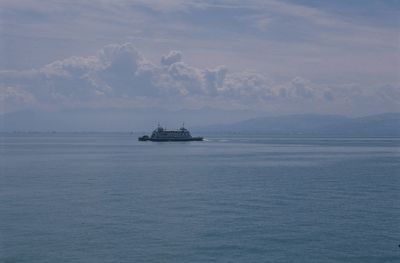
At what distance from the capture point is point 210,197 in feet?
180

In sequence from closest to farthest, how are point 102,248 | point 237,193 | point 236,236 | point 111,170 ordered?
point 102,248
point 236,236
point 237,193
point 111,170

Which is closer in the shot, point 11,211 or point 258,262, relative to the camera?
point 258,262

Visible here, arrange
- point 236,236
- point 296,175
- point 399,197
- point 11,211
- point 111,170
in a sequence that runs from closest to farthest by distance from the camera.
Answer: point 236,236
point 11,211
point 399,197
point 296,175
point 111,170

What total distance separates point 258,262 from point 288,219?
35.5 ft

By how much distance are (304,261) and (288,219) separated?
10.2 metres

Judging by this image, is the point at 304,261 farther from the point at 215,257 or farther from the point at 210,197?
the point at 210,197

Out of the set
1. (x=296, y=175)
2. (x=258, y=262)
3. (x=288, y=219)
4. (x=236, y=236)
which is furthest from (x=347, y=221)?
(x=296, y=175)

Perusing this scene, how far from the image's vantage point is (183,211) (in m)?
46.8

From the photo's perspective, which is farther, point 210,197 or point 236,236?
point 210,197

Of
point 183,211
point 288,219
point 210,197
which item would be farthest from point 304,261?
point 210,197

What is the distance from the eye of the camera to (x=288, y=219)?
42594mm

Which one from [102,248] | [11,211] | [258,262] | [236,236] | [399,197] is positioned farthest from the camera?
[399,197]

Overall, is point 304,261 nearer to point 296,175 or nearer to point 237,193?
point 237,193

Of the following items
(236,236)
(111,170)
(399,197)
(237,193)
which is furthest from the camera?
(111,170)
